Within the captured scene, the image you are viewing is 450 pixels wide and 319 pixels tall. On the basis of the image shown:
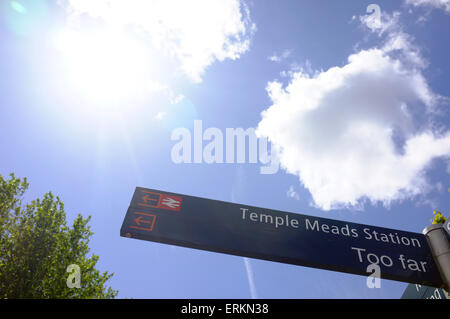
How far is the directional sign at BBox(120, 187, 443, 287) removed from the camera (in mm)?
5582

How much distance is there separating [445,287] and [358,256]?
62.4 inches

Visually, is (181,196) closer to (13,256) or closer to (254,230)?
(254,230)

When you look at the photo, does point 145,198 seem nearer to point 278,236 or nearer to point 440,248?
point 278,236

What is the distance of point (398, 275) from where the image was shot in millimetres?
5438

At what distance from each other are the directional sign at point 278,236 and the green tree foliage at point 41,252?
862cm

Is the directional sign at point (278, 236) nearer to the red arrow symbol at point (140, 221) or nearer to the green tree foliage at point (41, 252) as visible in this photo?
the red arrow symbol at point (140, 221)

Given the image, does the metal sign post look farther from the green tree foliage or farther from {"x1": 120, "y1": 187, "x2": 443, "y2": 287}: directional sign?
the green tree foliage

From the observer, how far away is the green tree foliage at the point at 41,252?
449 inches

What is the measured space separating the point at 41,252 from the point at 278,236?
11265 millimetres
